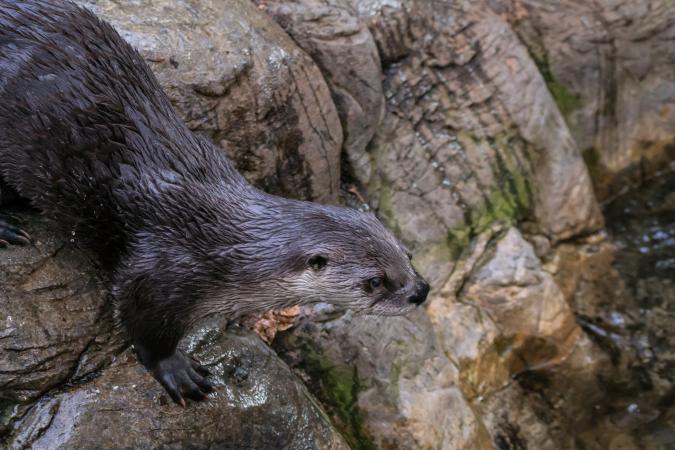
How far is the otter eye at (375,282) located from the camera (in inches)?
97.0

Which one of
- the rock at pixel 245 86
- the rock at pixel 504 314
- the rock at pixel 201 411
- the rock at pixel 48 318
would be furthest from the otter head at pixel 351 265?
the rock at pixel 504 314

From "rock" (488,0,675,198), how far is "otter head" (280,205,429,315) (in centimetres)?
268

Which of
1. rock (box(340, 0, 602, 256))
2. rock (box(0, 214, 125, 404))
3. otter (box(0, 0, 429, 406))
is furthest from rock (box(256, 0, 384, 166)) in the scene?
rock (box(0, 214, 125, 404))

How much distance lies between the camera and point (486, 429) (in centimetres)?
342

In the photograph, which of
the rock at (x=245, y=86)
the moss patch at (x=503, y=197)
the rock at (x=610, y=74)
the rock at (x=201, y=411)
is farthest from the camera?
the rock at (x=610, y=74)

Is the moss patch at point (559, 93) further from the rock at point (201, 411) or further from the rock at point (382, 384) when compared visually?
the rock at point (201, 411)

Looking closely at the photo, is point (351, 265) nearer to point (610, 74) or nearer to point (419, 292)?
point (419, 292)

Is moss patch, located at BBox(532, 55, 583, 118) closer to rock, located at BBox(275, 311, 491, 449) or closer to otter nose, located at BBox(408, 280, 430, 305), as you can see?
rock, located at BBox(275, 311, 491, 449)

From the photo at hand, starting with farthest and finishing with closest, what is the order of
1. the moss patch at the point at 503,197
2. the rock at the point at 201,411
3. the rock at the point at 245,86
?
the moss patch at the point at 503,197, the rock at the point at 245,86, the rock at the point at 201,411

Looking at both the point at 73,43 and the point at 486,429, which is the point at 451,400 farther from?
the point at 73,43

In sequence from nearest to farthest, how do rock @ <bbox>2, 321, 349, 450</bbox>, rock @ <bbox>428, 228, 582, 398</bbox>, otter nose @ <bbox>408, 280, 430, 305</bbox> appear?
1. rock @ <bbox>2, 321, 349, 450</bbox>
2. otter nose @ <bbox>408, 280, 430, 305</bbox>
3. rock @ <bbox>428, 228, 582, 398</bbox>

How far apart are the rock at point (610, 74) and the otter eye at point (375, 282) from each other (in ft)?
8.98

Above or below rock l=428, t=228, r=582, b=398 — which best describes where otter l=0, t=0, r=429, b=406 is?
above

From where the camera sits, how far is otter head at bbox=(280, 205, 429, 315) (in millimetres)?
2398
